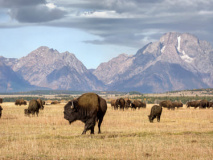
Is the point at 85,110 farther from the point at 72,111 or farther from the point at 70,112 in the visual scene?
the point at 70,112

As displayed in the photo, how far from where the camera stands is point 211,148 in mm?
20625

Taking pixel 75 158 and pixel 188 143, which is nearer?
pixel 75 158

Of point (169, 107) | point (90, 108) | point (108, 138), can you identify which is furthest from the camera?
point (169, 107)

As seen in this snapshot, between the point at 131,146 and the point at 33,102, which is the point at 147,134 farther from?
the point at 33,102

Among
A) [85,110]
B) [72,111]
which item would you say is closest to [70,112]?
[72,111]

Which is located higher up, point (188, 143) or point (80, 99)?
point (80, 99)

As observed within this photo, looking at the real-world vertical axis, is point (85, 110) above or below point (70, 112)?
above

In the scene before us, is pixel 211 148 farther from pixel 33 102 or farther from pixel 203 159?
pixel 33 102

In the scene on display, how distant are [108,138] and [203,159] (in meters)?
8.79

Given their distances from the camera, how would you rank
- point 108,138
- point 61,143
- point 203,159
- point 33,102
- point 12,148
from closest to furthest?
point 203,159
point 12,148
point 61,143
point 108,138
point 33,102

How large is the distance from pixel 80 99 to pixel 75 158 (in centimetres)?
961

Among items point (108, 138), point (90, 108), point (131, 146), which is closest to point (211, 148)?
point (131, 146)

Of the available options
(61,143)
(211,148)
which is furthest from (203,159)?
(61,143)

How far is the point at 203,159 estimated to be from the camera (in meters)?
17.2
